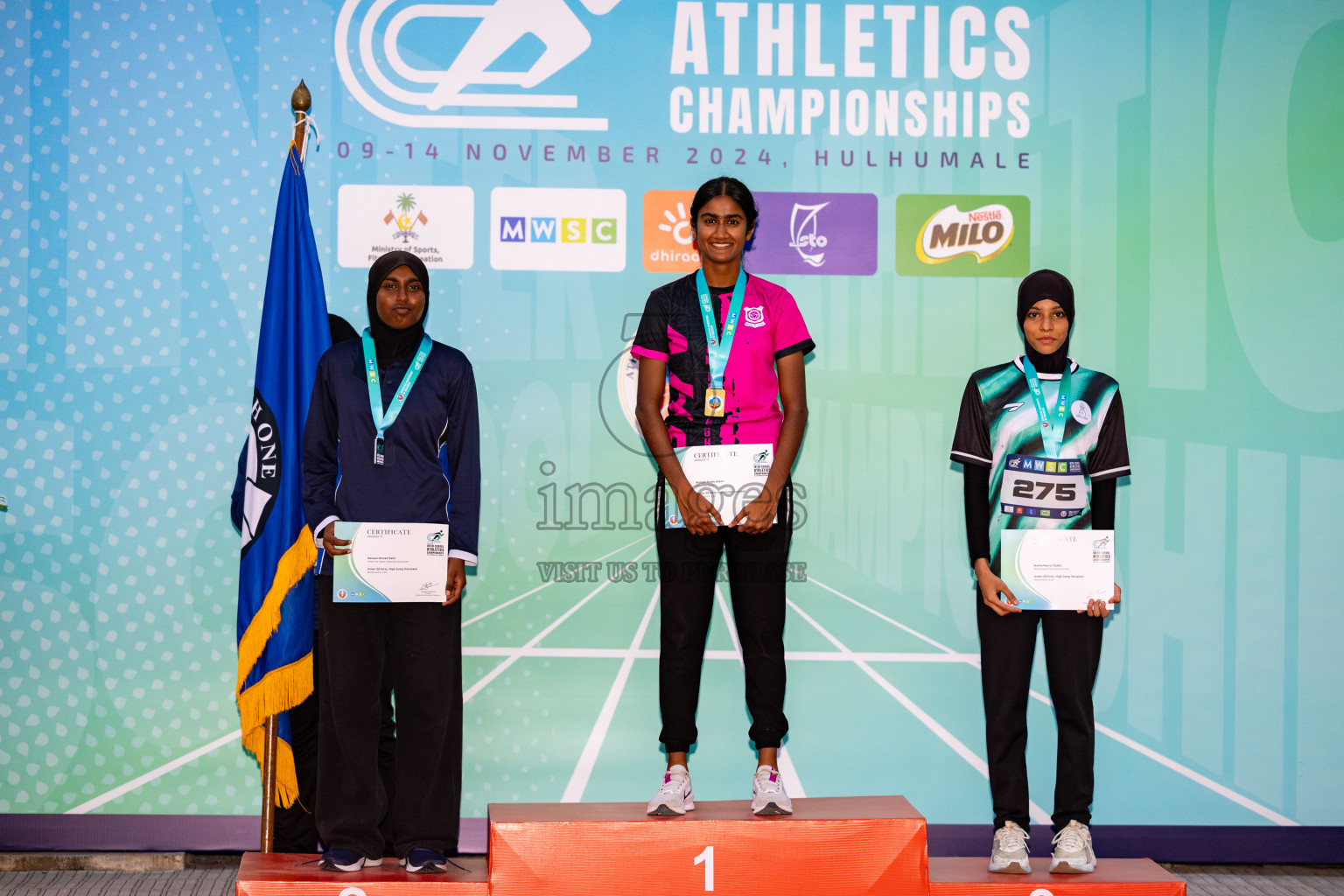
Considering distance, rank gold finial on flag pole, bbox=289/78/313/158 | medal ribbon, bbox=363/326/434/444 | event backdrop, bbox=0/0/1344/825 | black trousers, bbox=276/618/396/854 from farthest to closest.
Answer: event backdrop, bbox=0/0/1344/825, gold finial on flag pole, bbox=289/78/313/158, black trousers, bbox=276/618/396/854, medal ribbon, bbox=363/326/434/444

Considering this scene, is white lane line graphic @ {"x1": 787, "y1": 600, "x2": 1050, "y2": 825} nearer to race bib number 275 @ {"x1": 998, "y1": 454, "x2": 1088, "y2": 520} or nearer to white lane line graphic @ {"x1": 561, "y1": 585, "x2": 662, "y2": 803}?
white lane line graphic @ {"x1": 561, "y1": 585, "x2": 662, "y2": 803}

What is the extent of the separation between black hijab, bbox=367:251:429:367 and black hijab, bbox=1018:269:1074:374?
169cm

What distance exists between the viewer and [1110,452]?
9.14 feet

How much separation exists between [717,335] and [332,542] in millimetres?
1160

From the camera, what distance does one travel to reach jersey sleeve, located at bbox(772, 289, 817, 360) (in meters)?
2.79

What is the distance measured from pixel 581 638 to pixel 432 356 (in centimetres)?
109

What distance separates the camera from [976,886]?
2.53m

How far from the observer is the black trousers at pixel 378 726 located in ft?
8.37

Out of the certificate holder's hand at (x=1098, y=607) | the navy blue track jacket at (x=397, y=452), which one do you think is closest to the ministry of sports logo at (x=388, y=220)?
the navy blue track jacket at (x=397, y=452)

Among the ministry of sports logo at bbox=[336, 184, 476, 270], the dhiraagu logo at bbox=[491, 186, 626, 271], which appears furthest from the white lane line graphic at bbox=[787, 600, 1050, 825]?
the ministry of sports logo at bbox=[336, 184, 476, 270]

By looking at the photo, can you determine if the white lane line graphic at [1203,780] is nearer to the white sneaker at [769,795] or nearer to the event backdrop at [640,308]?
the event backdrop at [640,308]

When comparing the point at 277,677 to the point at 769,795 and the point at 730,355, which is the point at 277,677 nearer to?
the point at 769,795

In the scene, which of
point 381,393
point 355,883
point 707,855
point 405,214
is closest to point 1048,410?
point 707,855

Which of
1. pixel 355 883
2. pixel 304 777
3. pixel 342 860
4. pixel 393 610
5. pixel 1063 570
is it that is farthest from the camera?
pixel 304 777
